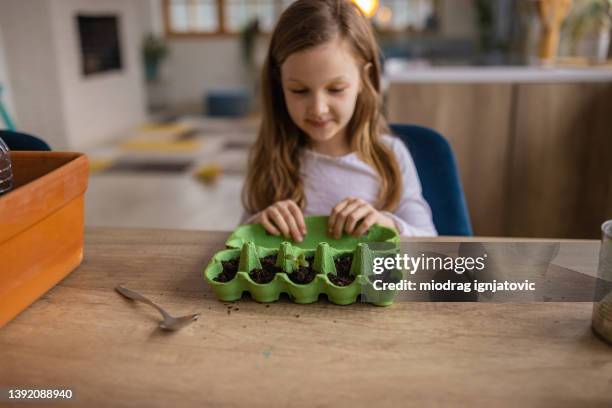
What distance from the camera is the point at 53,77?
4.58 meters

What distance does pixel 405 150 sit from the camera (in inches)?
48.9

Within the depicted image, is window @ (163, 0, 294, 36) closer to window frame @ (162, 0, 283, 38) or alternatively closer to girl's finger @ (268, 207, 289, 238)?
window frame @ (162, 0, 283, 38)

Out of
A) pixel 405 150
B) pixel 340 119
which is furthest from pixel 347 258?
pixel 405 150

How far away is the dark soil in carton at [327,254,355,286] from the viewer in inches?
27.6

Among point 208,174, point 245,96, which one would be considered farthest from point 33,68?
point 245,96

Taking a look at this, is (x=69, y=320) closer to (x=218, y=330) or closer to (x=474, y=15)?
(x=218, y=330)

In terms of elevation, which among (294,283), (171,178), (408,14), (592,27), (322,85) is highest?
(408,14)

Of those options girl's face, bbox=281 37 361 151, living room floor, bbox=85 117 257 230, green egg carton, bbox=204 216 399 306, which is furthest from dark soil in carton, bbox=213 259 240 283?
living room floor, bbox=85 117 257 230

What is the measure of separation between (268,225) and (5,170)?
1.23 feet

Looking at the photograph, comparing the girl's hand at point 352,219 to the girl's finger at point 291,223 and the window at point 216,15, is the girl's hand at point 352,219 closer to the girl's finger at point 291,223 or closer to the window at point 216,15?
the girl's finger at point 291,223

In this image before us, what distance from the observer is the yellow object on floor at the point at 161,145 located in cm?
471

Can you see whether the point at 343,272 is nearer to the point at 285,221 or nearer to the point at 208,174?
the point at 285,221

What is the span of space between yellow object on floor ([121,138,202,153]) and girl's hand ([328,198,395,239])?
3.95 m

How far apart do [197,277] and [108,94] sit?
513cm
